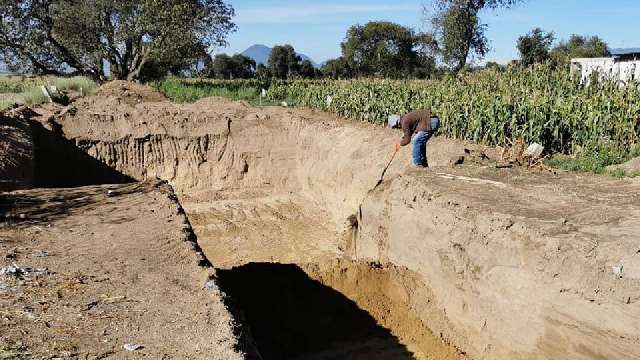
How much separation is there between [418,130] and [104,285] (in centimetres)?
702

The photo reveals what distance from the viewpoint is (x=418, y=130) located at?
36.3 ft

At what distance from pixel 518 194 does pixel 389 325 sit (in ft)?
9.43

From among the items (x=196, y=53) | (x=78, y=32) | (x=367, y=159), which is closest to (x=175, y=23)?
(x=196, y=53)

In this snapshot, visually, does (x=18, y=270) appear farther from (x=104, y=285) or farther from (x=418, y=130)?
(x=418, y=130)

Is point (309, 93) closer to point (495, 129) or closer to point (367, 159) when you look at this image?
point (367, 159)

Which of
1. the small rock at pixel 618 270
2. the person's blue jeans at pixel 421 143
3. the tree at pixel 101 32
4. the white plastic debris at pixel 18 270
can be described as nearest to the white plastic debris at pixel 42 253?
the white plastic debris at pixel 18 270

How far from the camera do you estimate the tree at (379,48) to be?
49.2 m

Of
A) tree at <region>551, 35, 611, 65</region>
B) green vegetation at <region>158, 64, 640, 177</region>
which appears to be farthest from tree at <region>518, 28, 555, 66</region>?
green vegetation at <region>158, 64, 640, 177</region>

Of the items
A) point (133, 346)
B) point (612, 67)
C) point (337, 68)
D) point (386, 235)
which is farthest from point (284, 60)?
point (133, 346)

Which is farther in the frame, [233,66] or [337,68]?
[233,66]

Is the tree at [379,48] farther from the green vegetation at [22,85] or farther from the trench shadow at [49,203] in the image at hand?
the trench shadow at [49,203]

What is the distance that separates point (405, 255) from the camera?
953 centimetres

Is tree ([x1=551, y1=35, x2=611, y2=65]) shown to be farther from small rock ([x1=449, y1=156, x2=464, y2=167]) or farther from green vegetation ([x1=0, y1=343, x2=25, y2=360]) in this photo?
green vegetation ([x1=0, y1=343, x2=25, y2=360])

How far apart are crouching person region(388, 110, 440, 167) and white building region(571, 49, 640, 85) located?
6.83 meters
